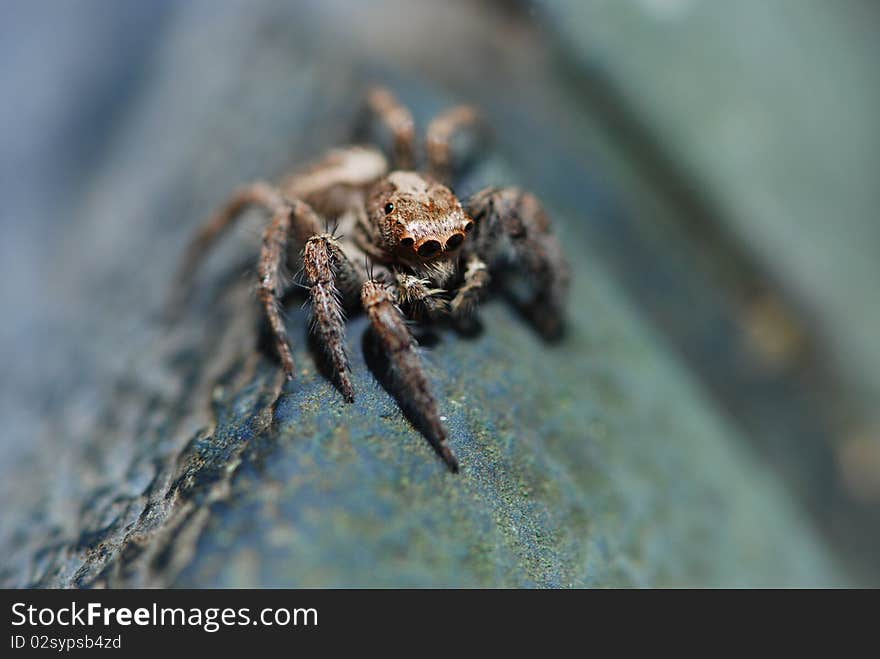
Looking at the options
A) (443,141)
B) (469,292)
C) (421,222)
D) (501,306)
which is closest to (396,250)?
(421,222)

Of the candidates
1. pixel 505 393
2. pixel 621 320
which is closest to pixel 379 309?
pixel 505 393

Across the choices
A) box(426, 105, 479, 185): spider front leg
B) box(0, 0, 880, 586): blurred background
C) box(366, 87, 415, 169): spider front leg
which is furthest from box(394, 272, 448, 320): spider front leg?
box(366, 87, 415, 169): spider front leg

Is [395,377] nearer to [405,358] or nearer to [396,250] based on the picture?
[405,358]

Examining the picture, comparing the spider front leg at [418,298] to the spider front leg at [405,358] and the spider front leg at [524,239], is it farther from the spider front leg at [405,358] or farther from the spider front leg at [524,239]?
the spider front leg at [524,239]

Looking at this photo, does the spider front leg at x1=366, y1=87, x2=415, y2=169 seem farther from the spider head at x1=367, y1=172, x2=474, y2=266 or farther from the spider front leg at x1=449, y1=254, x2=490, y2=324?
the spider front leg at x1=449, y1=254, x2=490, y2=324

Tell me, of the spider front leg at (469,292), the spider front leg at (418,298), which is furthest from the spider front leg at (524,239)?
the spider front leg at (418,298)
